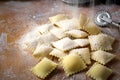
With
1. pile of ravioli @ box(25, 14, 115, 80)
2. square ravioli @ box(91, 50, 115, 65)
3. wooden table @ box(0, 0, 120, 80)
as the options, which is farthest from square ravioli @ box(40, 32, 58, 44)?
square ravioli @ box(91, 50, 115, 65)

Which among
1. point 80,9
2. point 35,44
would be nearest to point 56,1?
point 80,9

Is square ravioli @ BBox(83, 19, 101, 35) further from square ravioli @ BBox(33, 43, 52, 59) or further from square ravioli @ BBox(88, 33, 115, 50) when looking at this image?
square ravioli @ BBox(33, 43, 52, 59)

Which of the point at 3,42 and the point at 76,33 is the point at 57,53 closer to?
the point at 76,33

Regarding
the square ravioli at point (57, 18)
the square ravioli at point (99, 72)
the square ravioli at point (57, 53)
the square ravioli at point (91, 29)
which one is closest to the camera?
the square ravioli at point (99, 72)

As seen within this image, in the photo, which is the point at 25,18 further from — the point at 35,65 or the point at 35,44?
the point at 35,65

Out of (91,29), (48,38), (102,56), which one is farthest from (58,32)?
(102,56)

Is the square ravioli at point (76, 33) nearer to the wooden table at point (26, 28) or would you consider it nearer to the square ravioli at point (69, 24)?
the square ravioli at point (69, 24)

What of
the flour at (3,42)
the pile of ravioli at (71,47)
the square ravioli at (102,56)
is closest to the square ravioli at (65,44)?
the pile of ravioli at (71,47)
